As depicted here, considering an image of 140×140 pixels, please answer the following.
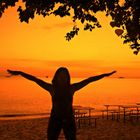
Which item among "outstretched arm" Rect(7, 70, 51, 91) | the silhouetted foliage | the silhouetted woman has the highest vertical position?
the silhouetted foliage

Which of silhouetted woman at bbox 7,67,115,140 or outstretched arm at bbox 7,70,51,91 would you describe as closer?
silhouetted woman at bbox 7,67,115,140

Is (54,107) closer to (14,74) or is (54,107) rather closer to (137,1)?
(14,74)

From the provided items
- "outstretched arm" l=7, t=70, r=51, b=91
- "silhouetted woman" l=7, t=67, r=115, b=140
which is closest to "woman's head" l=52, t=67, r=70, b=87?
"silhouetted woman" l=7, t=67, r=115, b=140

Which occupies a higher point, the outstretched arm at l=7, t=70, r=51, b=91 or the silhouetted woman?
the outstretched arm at l=7, t=70, r=51, b=91

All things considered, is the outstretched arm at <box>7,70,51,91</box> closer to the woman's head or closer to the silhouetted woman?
the silhouetted woman

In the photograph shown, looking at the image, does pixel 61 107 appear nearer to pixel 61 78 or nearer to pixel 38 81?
pixel 61 78

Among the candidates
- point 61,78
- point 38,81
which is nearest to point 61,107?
point 61,78

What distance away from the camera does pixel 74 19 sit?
6.96m

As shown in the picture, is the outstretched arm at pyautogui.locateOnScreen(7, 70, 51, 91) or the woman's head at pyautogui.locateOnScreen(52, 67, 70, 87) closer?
the woman's head at pyautogui.locateOnScreen(52, 67, 70, 87)

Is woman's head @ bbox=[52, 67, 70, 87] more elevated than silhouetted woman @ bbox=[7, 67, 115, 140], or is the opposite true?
woman's head @ bbox=[52, 67, 70, 87]

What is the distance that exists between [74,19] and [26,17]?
1.43 meters

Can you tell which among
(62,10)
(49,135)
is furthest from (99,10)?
(49,135)

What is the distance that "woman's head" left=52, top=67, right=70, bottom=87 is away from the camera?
618 centimetres

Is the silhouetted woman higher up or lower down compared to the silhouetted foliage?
lower down
